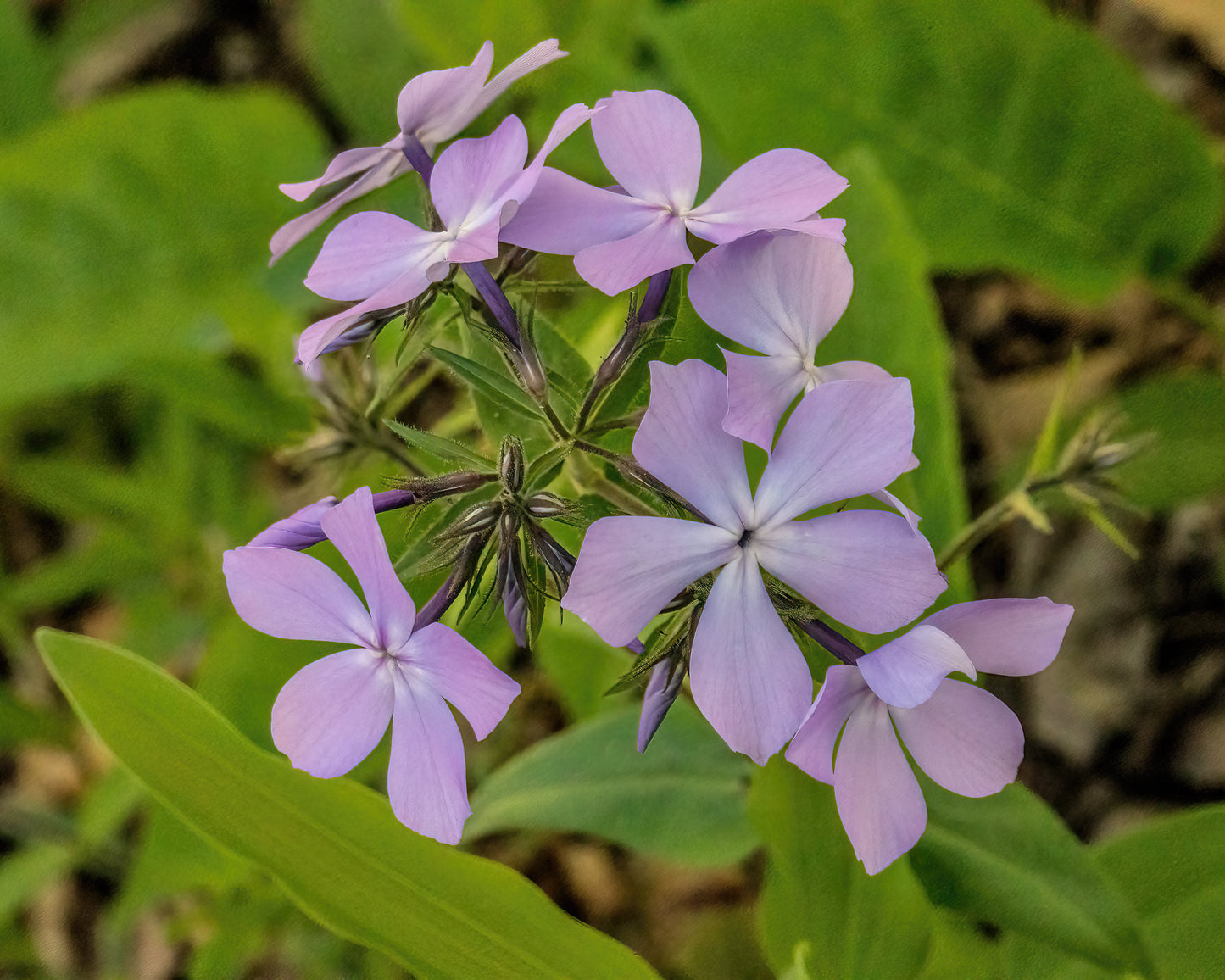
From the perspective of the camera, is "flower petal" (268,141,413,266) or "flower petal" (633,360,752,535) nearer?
"flower petal" (633,360,752,535)

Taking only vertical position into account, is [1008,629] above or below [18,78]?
above

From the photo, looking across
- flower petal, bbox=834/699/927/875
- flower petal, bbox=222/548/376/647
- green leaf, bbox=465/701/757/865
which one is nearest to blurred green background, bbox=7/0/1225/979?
green leaf, bbox=465/701/757/865

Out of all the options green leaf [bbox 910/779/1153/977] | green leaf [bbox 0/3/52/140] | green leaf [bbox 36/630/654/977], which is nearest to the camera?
green leaf [bbox 36/630/654/977]

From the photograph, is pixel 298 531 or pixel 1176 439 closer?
pixel 298 531

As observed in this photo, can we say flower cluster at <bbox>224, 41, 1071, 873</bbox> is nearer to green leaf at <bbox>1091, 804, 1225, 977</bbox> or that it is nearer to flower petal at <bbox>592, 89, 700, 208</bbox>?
flower petal at <bbox>592, 89, 700, 208</bbox>

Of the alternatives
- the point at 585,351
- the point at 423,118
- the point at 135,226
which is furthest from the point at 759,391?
the point at 135,226

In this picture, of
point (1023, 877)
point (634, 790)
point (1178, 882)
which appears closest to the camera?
point (1023, 877)

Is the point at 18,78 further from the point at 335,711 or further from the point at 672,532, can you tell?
the point at 672,532

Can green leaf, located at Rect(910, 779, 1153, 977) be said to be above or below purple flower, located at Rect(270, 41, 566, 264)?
below
